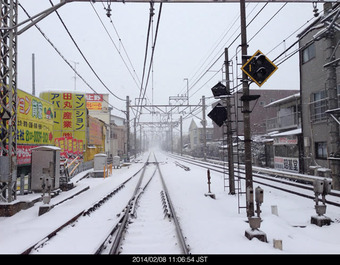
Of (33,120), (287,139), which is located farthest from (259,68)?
(287,139)

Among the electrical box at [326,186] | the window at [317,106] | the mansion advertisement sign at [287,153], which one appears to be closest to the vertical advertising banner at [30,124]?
the electrical box at [326,186]

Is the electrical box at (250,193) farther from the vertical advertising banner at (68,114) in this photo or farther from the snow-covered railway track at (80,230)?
the vertical advertising banner at (68,114)

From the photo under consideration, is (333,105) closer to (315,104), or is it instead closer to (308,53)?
(315,104)

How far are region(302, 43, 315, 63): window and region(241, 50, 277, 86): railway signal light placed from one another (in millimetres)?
14746

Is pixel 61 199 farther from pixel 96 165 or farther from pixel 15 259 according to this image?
pixel 96 165

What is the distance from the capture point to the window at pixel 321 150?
1767 cm

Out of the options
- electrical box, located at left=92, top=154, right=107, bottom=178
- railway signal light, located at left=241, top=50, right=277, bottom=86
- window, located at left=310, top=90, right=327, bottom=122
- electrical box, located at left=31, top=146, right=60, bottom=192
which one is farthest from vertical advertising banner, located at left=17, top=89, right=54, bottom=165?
window, located at left=310, top=90, right=327, bottom=122

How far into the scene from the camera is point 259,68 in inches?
264

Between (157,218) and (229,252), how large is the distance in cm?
306

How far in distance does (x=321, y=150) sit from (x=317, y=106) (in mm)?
3112

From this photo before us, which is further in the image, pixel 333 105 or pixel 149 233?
pixel 333 105

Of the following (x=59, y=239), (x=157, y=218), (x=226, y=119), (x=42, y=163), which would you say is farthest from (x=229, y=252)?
(x=42, y=163)

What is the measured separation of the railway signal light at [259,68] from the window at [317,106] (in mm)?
13324

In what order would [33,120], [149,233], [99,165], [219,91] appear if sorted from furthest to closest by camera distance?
1. [99,165]
2. [33,120]
3. [219,91]
4. [149,233]
